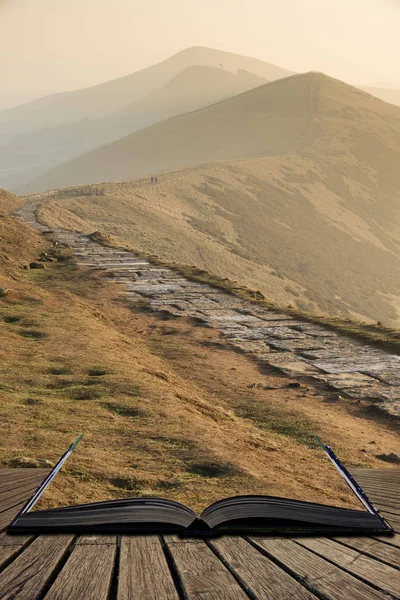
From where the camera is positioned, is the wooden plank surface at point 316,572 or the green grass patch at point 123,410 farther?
the green grass patch at point 123,410

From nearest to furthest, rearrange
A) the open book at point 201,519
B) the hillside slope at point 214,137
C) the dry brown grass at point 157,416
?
the open book at point 201,519
the dry brown grass at point 157,416
the hillside slope at point 214,137

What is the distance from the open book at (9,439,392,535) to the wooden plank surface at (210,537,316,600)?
12 cm

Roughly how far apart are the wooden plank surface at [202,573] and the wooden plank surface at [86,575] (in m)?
0.24

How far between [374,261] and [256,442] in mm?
52447

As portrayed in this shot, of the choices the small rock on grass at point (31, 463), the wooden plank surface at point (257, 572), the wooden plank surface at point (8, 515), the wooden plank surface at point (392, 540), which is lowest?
the small rock on grass at point (31, 463)

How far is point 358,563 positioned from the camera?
2320mm

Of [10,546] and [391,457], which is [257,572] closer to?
[10,546]

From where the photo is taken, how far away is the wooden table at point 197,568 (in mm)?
2070

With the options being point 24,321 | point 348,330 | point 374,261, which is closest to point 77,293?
point 24,321

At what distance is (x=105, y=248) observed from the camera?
2253 centimetres

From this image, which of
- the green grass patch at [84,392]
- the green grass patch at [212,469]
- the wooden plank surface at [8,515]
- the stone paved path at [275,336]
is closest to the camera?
the wooden plank surface at [8,515]

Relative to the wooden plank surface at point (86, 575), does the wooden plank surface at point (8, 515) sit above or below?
below

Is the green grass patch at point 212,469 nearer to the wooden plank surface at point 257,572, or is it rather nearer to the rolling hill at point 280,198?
the wooden plank surface at point 257,572

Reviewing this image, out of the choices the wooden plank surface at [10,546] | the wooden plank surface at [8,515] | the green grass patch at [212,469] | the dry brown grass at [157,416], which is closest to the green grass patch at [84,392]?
the dry brown grass at [157,416]
